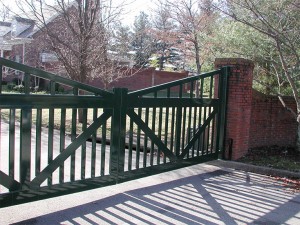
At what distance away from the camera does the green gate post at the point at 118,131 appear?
5.11m

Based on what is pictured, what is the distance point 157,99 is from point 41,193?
232 cm

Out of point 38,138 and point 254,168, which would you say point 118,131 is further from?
point 254,168

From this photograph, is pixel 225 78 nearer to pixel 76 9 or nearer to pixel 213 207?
pixel 213 207

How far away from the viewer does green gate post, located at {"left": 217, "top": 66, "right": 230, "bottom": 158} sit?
7.54 meters

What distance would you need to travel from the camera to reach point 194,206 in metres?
4.97

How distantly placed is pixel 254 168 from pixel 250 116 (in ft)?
5.82

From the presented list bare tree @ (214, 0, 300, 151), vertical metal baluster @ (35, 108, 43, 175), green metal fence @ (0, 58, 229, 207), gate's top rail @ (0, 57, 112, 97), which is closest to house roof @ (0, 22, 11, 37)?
green metal fence @ (0, 58, 229, 207)

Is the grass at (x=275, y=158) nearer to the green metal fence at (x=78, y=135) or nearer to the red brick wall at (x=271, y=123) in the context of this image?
the red brick wall at (x=271, y=123)

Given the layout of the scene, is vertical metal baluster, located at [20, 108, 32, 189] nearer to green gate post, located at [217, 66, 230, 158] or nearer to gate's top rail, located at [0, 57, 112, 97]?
gate's top rail, located at [0, 57, 112, 97]

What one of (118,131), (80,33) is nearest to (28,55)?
(80,33)

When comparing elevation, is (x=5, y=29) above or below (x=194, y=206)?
above

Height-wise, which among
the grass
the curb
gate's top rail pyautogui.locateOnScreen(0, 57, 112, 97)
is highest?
gate's top rail pyautogui.locateOnScreen(0, 57, 112, 97)

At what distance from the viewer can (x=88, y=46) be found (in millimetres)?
11922

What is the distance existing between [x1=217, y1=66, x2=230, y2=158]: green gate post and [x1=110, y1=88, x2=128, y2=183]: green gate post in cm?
295
